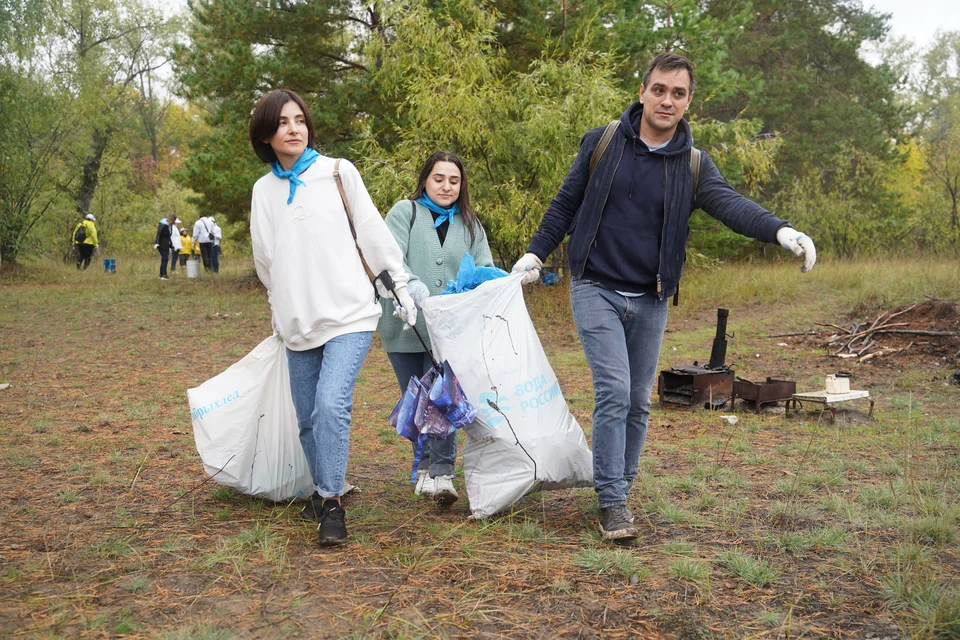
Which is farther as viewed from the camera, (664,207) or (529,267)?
(529,267)

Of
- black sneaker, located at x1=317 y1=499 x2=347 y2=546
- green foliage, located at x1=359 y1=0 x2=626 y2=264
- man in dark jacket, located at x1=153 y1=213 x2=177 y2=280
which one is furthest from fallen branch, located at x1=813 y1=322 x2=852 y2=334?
man in dark jacket, located at x1=153 y1=213 x2=177 y2=280

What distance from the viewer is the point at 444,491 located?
399 cm

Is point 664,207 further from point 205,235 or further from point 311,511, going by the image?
point 205,235

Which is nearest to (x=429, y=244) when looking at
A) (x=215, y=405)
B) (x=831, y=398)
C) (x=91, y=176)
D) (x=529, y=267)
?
(x=529, y=267)

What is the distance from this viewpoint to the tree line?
12.2 metres

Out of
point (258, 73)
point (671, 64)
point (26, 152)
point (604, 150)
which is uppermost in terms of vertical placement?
point (258, 73)

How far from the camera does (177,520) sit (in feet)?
12.5

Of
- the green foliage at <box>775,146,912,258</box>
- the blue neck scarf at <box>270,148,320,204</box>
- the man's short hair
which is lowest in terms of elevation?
the blue neck scarf at <box>270,148,320,204</box>

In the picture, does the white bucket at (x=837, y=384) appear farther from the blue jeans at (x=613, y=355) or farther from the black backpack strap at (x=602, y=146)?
the black backpack strap at (x=602, y=146)

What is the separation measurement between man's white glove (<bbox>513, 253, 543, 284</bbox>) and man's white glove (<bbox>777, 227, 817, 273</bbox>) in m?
1.05

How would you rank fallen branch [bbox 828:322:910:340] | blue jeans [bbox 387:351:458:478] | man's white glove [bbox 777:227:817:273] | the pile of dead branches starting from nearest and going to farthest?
1. man's white glove [bbox 777:227:817:273]
2. blue jeans [bbox 387:351:458:478]
3. the pile of dead branches
4. fallen branch [bbox 828:322:910:340]

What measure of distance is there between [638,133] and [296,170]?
56.8 inches

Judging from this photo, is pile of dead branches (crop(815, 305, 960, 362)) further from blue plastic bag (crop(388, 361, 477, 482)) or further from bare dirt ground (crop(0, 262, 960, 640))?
blue plastic bag (crop(388, 361, 477, 482))

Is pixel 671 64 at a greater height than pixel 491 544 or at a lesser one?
greater
